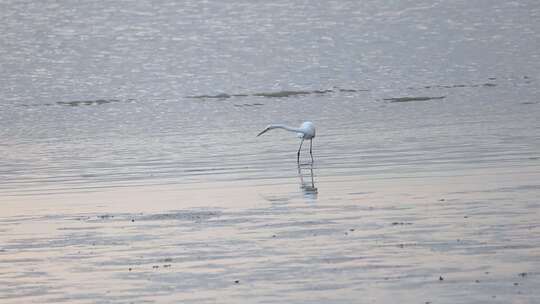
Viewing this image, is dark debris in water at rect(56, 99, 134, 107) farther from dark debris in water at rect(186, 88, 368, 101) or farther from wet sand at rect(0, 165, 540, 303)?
wet sand at rect(0, 165, 540, 303)

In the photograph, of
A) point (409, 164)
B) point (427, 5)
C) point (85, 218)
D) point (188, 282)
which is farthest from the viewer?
point (427, 5)

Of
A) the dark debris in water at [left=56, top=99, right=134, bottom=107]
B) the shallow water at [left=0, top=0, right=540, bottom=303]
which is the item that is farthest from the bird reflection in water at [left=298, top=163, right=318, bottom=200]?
the dark debris in water at [left=56, top=99, right=134, bottom=107]

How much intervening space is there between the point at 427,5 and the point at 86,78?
83.2ft

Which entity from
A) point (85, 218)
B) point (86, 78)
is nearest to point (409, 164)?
point (85, 218)

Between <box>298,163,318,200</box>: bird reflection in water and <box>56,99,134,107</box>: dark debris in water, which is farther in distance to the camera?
Answer: <box>56,99,134,107</box>: dark debris in water

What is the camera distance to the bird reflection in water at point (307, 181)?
53.7 feet

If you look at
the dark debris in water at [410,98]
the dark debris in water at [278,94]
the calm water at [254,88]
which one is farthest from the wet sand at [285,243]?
the dark debris in water at [278,94]

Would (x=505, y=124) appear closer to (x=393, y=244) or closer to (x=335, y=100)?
(x=335, y=100)

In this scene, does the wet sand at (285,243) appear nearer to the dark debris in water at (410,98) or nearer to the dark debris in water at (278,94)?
the dark debris in water at (410,98)

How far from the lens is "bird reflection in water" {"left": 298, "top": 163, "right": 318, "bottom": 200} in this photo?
1636cm

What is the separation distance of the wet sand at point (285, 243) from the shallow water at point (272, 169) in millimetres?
35

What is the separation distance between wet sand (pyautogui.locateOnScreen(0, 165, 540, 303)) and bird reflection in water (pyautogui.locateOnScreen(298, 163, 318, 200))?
8 cm

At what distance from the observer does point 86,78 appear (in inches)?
1732

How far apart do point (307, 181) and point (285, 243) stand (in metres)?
5.61
